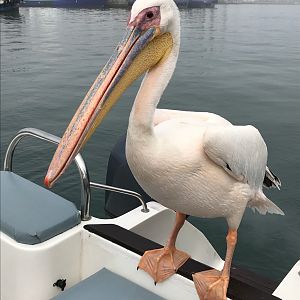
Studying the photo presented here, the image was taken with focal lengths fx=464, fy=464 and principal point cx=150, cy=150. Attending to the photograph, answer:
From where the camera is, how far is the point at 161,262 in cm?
213

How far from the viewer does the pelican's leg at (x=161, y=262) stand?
213cm

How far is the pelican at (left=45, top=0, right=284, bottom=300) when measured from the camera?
5.31 ft

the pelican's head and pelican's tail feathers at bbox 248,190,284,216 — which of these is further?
pelican's tail feathers at bbox 248,190,284,216

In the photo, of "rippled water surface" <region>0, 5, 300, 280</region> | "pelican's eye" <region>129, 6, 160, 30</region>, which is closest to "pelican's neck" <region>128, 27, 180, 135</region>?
"pelican's eye" <region>129, 6, 160, 30</region>

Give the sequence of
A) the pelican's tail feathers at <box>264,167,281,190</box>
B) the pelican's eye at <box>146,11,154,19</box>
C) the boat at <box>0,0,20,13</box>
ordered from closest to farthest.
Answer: the pelican's eye at <box>146,11,154,19</box>, the pelican's tail feathers at <box>264,167,281,190</box>, the boat at <box>0,0,20,13</box>

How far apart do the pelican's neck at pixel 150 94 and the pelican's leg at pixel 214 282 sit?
0.68 meters

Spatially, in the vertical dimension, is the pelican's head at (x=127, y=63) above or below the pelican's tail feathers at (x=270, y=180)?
above

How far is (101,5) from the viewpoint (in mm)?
44656

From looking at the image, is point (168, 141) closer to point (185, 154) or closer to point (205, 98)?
point (185, 154)

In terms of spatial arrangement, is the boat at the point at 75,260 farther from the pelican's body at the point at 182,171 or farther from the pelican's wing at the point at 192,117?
the pelican's wing at the point at 192,117

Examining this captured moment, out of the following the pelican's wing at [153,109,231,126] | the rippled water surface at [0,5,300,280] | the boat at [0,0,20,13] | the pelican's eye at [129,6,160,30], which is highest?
the pelican's eye at [129,6,160,30]

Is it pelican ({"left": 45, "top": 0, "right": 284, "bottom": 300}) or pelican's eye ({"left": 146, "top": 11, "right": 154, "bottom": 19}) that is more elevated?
pelican's eye ({"left": 146, "top": 11, "right": 154, "bottom": 19})

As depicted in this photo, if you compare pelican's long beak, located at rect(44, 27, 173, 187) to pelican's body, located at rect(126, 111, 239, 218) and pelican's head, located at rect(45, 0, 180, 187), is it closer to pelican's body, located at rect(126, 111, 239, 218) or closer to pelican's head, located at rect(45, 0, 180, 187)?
pelican's head, located at rect(45, 0, 180, 187)

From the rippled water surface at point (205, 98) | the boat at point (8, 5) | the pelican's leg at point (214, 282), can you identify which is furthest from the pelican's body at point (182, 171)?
the boat at point (8, 5)
